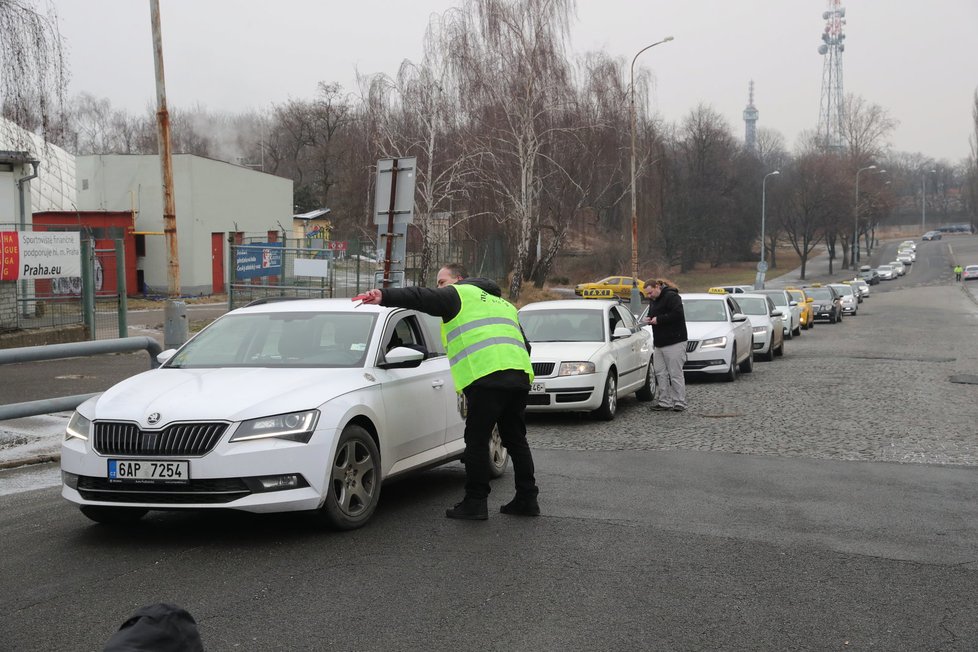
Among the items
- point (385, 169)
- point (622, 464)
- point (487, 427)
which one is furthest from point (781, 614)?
point (385, 169)

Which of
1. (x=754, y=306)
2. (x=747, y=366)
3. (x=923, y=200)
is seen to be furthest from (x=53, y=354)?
(x=923, y=200)

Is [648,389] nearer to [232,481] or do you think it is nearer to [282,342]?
[282,342]

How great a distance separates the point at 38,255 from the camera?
19.4 metres

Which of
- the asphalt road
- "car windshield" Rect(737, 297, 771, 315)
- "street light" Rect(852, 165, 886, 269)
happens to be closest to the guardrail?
the asphalt road

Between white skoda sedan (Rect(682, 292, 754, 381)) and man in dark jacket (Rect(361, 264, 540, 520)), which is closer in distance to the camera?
man in dark jacket (Rect(361, 264, 540, 520))

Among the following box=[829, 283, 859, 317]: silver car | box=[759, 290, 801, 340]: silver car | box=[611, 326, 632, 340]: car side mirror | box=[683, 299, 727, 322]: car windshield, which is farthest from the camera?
box=[829, 283, 859, 317]: silver car

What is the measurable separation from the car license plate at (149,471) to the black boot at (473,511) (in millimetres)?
1870

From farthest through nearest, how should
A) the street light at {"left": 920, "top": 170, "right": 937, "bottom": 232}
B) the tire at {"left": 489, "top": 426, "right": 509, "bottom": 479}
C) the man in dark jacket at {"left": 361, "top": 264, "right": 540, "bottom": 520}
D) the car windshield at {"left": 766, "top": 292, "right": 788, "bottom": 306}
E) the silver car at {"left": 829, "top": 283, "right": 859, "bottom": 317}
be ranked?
the street light at {"left": 920, "top": 170, "right": 937, "bottom": 232} → the silver car at {"left": 829, "top": 283, "right": 859, "bottom": 317} → the car windshield at {"left": 766, "top": 292, "right": 788, "bottom": 306} → the tire at {"left": 489, "top": 426, "right": 509, "bottom": 479} → the man in dark jacket at {"left": 361, "top": 264, "right": 540, "bottom": 520}

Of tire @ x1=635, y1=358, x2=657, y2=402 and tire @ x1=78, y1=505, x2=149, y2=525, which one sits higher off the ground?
tire @ x1=78, y1=505, x2=149, y2=525

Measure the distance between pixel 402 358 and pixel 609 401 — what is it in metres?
6.12

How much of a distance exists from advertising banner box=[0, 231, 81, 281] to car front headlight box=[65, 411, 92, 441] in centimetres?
1350

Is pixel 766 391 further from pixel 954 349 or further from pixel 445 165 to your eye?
pixel 445 165

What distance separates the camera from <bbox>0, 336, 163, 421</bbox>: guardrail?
9328 millimetres

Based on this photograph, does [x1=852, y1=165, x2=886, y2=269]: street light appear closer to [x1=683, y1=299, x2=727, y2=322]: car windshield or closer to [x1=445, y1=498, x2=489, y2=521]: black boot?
[x1=683, y1=299, x2=727, y2=322]: car windshield
